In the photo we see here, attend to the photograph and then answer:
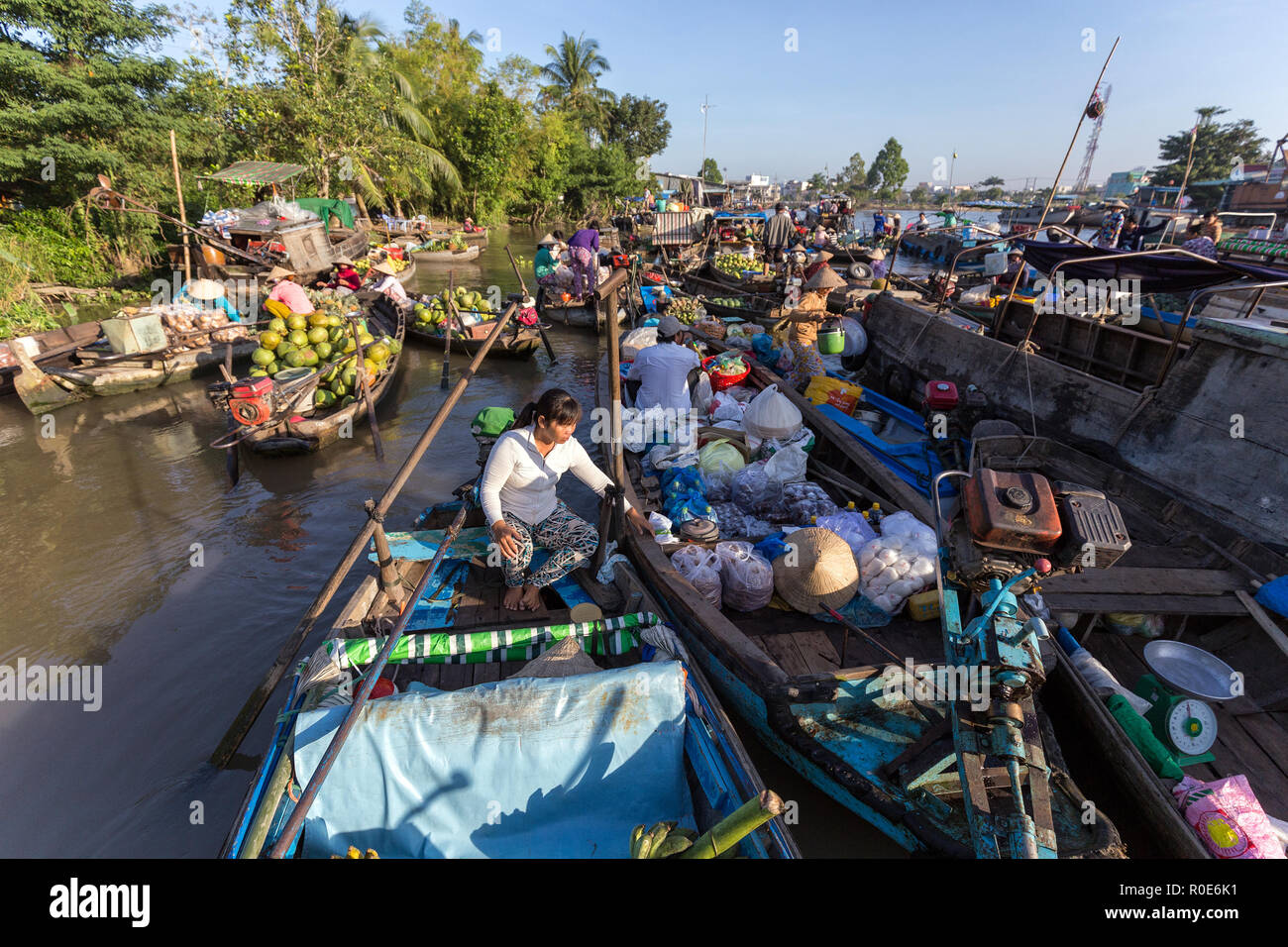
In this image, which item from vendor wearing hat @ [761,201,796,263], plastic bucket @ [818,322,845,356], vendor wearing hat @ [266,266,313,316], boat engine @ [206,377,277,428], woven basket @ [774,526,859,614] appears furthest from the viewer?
vendor wearing hat @ [761,201,796,263]

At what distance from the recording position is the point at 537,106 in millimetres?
36312

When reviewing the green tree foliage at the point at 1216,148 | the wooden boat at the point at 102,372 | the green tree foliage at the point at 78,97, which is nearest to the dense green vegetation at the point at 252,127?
the green tree foliage at the point at 78,97

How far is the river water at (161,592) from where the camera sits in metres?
3.59

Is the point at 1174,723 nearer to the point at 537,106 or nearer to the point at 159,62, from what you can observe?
the point at 159,62

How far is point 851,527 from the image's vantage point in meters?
4.46

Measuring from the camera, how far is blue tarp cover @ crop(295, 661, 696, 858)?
7.88 feet

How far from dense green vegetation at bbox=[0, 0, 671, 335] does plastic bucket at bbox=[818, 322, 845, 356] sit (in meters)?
16.3

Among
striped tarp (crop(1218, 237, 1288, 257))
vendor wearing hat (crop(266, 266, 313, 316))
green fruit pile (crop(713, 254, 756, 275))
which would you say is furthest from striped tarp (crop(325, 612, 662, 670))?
striped tarp (crop(1218, 237, 1288, 257))

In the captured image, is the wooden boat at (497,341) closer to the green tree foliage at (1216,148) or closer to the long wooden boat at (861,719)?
the long wooden boat at (861,719)

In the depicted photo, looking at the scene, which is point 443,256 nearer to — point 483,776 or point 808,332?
point 808,332

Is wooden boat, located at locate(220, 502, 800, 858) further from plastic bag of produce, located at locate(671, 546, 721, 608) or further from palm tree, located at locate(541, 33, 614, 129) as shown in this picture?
palm tree, located at locate(541, 33, 614, 129)

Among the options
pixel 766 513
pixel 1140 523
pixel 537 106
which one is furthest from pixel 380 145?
pixel 1140 523

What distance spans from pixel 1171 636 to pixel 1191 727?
120 cm

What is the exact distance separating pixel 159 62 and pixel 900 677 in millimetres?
22769
